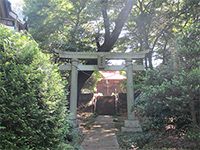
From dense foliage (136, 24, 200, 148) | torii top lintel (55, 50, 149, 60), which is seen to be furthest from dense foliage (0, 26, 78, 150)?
torii top lintel (55, 50, 149, 60)

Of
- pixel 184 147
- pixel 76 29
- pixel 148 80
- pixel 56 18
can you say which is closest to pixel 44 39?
pixel 56 18

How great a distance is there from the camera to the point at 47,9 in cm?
1062

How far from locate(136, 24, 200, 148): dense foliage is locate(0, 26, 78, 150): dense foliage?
2178 millimetres

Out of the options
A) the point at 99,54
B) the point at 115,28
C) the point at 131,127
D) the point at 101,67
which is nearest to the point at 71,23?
the point at 115,28

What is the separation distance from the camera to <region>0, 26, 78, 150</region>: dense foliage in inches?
88.7

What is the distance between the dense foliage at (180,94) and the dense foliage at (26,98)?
7.15 feet

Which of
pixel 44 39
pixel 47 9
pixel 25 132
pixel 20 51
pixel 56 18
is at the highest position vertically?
pixel 47 9

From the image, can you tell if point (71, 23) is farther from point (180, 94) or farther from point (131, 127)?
point (180, 94)

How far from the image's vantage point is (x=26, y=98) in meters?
2.36

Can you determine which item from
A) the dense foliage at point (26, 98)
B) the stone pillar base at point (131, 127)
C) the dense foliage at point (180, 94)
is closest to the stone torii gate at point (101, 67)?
the stone pillar base at point (131, 127)

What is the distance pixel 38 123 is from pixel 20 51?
47.6 inches

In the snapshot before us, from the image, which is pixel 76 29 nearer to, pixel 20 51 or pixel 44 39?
pixel 44 39

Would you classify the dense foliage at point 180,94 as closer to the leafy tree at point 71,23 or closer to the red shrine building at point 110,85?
the leafy tree at point 71,23

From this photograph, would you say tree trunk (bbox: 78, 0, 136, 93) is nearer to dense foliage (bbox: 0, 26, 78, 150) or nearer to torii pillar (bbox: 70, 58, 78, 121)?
torii pillar (bbox: 70, 58, 78, 121)
